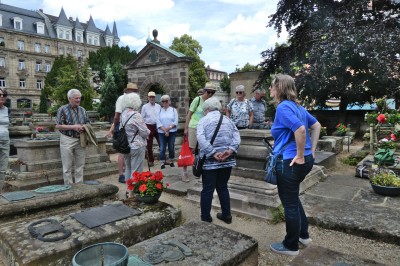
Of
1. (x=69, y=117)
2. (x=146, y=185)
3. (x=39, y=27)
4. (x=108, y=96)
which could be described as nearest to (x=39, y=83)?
(x=39, y=27)

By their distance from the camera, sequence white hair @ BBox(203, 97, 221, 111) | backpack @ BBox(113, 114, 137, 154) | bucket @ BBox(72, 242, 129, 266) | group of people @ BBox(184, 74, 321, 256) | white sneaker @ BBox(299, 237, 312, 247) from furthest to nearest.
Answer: backpack @ BBox(113, 114, 137, 154) → white hair @ BBox(203, 97, 221, 111) → white sneaker @ BBox(299, 237, 312, 247) → group of people @ BBox(184, 74, 321, 256) → bucket @ BBox(72, 242, 129, 266)

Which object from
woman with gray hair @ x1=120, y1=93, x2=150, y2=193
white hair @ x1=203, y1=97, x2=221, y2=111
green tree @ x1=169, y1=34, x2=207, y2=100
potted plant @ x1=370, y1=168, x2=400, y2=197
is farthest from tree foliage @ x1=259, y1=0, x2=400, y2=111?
green tree @ x1=169, y1=34, x2=207, y2=100

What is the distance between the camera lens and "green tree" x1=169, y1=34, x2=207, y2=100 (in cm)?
3619

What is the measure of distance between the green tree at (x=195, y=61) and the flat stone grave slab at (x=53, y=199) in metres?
30.9

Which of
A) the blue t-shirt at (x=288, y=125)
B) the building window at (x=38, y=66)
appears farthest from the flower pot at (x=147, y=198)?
the building window at (x=38, y=66)

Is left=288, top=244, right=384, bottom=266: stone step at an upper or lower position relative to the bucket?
lower

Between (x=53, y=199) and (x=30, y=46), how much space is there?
51976mm

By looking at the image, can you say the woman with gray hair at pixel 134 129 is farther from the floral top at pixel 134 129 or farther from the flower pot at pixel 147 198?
the flower pot at pixel 147 198

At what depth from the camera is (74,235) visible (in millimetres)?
2838

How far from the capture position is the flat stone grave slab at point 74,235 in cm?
250

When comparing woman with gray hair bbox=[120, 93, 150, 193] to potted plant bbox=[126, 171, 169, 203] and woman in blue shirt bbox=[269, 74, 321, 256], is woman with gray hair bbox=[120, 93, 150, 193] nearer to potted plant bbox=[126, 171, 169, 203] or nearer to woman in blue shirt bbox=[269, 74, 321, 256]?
potted plant bbox=[126, 171, 169, 203]

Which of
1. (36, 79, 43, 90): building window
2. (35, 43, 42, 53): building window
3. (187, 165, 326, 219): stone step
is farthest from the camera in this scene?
(35, 43, 42, 53): building window

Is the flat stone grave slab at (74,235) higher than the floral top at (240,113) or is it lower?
lower

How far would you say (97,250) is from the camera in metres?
2.07
